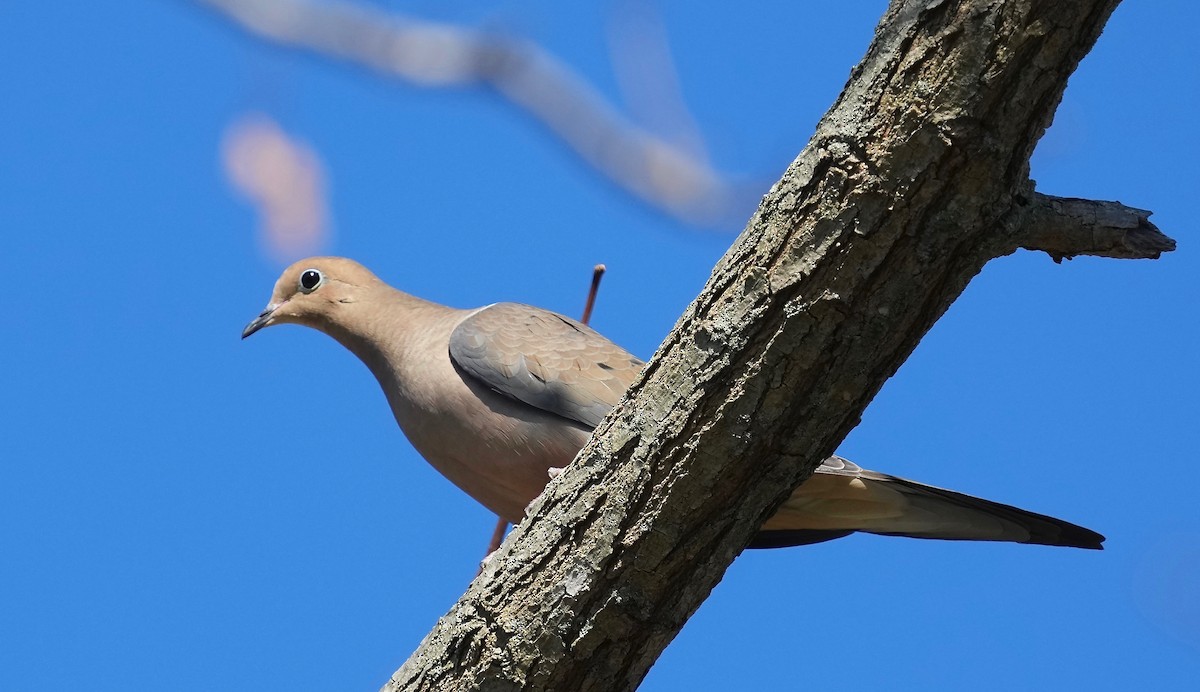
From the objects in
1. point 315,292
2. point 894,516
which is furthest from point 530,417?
point 315,292

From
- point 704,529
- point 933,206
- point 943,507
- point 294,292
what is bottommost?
point 704,529

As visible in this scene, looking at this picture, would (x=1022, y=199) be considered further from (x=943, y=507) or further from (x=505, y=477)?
(x=505, y=477)

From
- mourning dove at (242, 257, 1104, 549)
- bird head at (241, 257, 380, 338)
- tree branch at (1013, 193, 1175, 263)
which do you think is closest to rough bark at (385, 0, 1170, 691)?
tree branch at (1013, 193, 1175, 263)

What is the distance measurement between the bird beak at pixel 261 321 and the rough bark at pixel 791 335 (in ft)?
8.56

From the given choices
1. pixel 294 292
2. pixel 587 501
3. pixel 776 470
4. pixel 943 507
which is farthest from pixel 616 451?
pixel 294 292

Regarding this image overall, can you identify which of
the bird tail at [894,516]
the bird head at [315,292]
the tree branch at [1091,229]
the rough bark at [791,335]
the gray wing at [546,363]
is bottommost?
the rough bark at [791,335]

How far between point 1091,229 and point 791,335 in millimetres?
653

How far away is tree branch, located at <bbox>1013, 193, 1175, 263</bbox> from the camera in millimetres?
2619

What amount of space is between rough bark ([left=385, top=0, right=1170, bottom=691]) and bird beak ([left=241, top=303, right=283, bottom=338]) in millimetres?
2610

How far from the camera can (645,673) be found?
322 cm

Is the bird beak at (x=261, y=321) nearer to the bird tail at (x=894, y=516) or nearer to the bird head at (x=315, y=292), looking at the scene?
the bird head at (x=315, y=292)

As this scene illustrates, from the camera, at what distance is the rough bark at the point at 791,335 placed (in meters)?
2.53

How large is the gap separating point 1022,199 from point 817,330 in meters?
0.50

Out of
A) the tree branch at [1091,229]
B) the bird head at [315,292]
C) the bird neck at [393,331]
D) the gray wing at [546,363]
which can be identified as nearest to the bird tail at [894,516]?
the gray wing at [546,363]
